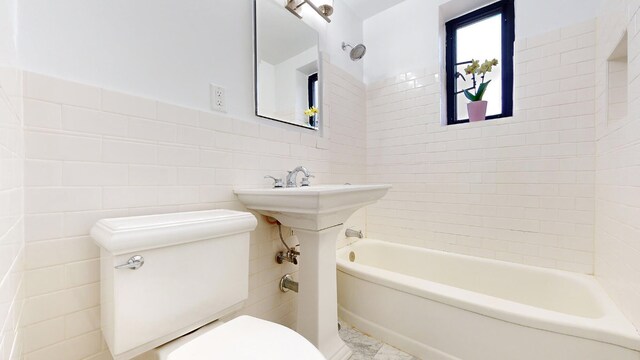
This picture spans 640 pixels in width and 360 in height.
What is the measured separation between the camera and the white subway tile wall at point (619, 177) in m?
0.94

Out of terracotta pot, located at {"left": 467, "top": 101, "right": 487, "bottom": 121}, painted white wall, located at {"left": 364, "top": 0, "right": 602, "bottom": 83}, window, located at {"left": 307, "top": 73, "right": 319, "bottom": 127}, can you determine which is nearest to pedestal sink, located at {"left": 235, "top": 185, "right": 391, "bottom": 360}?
window, located at {"left": 307, "top": 73, "right": 319, "bottom": 127}

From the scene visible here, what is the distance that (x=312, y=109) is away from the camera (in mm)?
1745

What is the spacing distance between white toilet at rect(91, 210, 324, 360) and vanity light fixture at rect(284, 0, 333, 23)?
1376 millimetres

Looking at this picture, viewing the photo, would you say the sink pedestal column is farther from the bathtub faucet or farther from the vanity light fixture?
the vanity light fixture

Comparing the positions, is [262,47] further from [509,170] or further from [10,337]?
[509,170]

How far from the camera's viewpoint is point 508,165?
5.49ft

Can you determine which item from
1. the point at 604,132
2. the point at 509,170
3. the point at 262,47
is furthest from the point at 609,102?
the point at 262,47

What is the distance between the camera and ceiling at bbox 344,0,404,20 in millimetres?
2074

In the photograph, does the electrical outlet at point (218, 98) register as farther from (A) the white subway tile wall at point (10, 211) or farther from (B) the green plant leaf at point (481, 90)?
(B) the green plant leaf at point (481, 90)

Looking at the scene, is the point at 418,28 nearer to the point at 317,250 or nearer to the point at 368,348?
the point at 317,250

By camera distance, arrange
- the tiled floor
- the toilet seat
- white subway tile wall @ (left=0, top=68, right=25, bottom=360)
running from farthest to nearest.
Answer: the tiled floor, the toilet seat, white subway tile wall @ (left=0, top=68, right=25, bottom=360)

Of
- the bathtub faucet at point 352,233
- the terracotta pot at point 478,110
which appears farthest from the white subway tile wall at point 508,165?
the bathtub faucet at point 352,233

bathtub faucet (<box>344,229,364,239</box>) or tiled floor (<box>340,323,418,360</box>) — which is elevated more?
bathtub faucet (<box>344,229,364,239</box>)

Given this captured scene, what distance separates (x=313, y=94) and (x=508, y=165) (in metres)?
1.39
